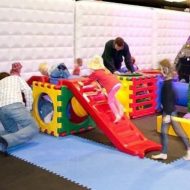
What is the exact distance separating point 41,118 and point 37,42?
1.61 meters

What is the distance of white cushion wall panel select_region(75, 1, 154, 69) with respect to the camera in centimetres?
661

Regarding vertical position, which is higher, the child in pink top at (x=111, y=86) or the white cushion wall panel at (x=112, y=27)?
the white cushion wall panel at (x=112, y=27)

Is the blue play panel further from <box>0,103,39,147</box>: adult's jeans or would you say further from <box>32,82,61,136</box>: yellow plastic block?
<box>32,82,61,136</box>: yellow plastic block

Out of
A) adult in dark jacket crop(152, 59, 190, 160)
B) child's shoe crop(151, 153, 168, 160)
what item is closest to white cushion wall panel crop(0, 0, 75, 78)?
adult in dark jacket crop(152, 59, 190, 160)

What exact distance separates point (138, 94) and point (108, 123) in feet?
5.29

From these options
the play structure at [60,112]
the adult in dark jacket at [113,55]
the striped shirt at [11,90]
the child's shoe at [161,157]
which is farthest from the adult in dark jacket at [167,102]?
the adult in dark jacket at [113,55]

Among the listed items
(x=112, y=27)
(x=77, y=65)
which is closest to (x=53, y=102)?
(x=77, y=65)

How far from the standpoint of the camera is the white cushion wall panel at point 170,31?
844 cm

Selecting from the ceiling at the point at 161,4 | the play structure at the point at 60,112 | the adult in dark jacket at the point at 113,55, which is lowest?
the play structure at the point at 60,112

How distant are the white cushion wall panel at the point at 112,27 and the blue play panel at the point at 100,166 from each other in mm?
2770

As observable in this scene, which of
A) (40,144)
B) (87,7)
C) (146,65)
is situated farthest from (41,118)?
(146,65)

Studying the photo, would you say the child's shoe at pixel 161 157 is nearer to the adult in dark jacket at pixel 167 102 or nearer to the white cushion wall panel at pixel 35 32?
the adult in dark jacket at pixel 167 102

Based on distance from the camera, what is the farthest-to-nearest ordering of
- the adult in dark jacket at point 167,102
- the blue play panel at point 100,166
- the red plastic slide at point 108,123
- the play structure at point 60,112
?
the play structure at point 60,112 < the red plastic slide at point 108,123 < the adult in dark jacket at point 167,102 < the blue play panel at point 100,166

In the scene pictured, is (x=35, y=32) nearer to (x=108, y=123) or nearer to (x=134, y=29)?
(x=108, y=123)
